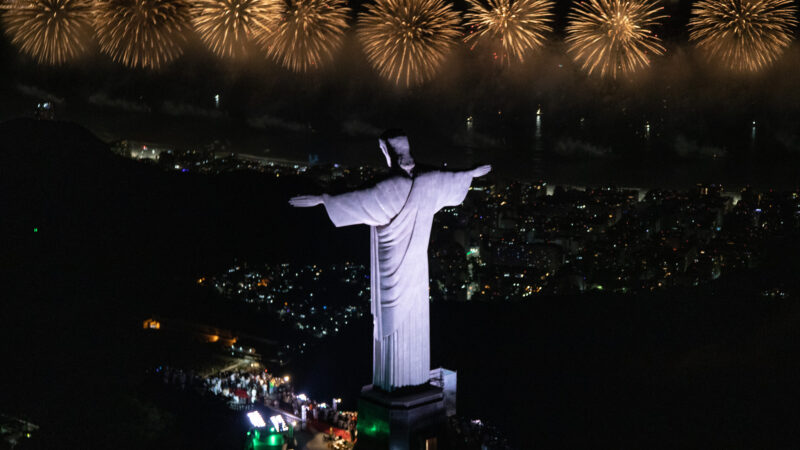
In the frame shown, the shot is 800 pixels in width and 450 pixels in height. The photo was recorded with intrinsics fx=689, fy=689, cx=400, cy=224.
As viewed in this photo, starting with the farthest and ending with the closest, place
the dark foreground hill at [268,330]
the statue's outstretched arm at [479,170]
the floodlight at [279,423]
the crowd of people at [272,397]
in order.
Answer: the dark foreground hill at [268,330], the crowd of people at [272,397], the floodlight at [279,423], the statue's outstretched arm at [479,170]

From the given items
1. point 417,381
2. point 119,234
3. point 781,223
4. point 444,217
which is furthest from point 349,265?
point 417,381

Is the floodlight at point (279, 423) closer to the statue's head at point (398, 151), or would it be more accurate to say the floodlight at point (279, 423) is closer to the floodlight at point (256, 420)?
the floodlight at point (256, 420)

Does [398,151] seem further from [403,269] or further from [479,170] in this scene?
[403,269]

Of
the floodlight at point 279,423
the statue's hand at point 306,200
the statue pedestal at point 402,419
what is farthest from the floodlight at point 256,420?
the statue's hand at point 306,200

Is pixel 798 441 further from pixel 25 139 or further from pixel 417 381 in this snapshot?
pixel 25 139

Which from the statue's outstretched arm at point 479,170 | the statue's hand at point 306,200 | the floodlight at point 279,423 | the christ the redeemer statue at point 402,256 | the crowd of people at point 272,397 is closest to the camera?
the statue's hand at point 306,200

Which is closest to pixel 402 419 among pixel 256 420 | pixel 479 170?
pixel 479 170

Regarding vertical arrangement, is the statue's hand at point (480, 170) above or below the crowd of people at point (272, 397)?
above
